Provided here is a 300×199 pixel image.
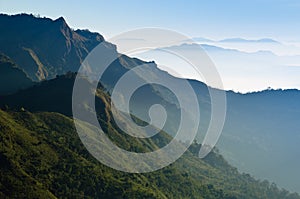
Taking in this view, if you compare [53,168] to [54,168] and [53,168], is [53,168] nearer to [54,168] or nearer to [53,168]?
[53,168]

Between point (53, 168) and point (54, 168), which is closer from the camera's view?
point (53, 168)

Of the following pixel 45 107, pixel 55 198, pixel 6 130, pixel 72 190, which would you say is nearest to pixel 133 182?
pixel 72 190

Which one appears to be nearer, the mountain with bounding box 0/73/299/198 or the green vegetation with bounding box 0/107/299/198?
A: the green vegetation with bounding box 0/107/299/198

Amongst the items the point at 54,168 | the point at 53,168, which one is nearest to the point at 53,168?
the point at 53,168

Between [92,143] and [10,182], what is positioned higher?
[92,143]

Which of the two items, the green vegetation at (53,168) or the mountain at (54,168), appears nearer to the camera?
the green vegetation at (53,168)

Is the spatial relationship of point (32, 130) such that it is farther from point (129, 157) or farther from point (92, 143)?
point (129, 157)

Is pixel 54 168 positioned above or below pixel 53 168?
above

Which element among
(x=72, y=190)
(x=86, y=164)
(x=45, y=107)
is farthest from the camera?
(x=45, y=107)

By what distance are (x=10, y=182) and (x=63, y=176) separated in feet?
74.8

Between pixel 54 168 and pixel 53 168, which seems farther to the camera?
pixel 54 168

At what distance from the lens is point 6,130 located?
128 metres

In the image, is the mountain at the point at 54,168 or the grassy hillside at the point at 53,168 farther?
the mountain at the point at 54,168

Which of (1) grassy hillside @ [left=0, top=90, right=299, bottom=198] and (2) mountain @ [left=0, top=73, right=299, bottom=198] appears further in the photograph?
(2) mountain @ [left=0, top=73, right=299, bottom=198]
